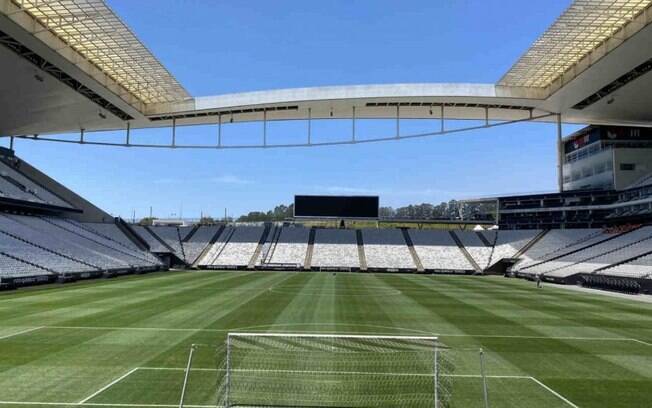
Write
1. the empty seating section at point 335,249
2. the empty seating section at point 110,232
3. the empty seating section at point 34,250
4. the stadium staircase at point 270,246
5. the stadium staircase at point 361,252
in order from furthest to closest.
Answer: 1. the stadium staircase at point 270,246
2. the empty seating section at point 335,249
3. the stadium staircase at point 361,252
4. the empty seating section at point 110,232
5. the empty seating section at point 34,250

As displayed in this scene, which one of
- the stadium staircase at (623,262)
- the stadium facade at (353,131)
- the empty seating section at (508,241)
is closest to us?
the stadium facade at (353,131)

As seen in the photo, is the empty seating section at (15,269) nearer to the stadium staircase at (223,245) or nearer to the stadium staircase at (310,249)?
the stadium staircase at (223,245)

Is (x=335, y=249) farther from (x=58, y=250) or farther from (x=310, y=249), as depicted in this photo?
(x=58, y=250)

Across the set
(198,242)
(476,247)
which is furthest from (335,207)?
(476,247)

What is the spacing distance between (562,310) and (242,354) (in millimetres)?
17228

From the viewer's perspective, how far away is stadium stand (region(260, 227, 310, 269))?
5775cm

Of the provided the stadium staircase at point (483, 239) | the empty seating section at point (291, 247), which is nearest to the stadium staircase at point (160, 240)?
the empty seating section at point (291, 247)

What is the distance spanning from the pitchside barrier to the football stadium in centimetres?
8

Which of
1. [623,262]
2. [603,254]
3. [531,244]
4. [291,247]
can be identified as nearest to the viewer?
[623,262]

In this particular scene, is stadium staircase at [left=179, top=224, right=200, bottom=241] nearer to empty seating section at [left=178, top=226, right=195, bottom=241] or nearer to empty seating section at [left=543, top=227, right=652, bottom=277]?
empty seating section at [left=178, top=226, right=195, bottom=241]

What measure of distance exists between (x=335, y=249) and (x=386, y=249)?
687 cm

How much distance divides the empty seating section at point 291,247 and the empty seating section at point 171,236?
39.6 ft

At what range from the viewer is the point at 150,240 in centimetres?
6009

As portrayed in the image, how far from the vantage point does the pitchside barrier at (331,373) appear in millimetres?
8922
